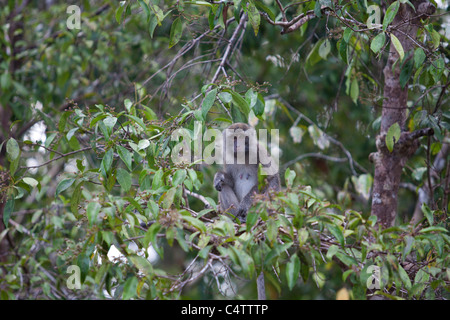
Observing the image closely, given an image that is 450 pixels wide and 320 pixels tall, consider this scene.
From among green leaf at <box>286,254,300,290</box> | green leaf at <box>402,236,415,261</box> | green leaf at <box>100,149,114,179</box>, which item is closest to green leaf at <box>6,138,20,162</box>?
green leaf at <box>100,149,114,179</box>

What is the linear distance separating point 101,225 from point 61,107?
4.79 metres

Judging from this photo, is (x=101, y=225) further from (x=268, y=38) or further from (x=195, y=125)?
(x=268, y=38)

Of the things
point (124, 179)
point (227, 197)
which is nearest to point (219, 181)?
point (227, 197)

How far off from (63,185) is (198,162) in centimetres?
80

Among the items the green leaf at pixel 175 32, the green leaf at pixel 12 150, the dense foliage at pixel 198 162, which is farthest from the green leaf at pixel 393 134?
the green leaf at pixel 12 150

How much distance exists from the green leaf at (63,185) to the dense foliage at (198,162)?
11 millimetres

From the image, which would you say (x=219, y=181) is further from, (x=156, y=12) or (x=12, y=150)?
(x=12, y=150)

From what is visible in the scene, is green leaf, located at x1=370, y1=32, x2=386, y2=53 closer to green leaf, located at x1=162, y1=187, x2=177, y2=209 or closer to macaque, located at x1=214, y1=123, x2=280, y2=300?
green leaf, located at x1=162, y1=187, x2=177, y2=209

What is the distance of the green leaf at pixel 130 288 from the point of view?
93.7 inches

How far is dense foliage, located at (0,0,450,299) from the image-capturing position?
8.52 feet

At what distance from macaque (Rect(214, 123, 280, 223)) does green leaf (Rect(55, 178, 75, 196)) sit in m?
2.04

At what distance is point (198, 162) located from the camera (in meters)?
3.12

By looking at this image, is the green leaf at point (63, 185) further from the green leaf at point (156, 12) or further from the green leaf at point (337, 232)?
the green leaf at point (337, 232)

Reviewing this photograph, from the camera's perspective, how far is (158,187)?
2906mm
